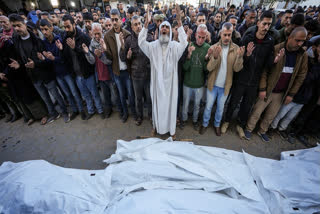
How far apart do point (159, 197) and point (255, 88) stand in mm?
2789

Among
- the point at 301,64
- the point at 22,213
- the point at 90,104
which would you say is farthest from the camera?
the point at 90,104

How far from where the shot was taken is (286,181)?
6.38 feet

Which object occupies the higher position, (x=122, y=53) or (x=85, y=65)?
(x=122, y=53)

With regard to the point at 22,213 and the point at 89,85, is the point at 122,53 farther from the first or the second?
the point at 22,213

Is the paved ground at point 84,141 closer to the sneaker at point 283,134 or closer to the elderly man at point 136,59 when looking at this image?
the sneaker at point 283,134

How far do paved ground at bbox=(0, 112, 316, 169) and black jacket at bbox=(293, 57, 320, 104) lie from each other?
102 cm

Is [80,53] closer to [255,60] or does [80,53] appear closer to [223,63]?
[223,63]

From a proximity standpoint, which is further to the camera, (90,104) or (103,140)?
(90,104)

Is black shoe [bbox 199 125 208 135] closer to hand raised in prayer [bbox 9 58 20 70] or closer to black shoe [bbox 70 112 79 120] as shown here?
black shoe [bbox 70 112 79 120]

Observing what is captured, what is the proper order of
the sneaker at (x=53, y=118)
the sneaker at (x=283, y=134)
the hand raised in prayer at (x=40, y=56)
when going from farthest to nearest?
the sneaker at (x=53, y=118) < the sneaker at (x=283, y=134) < the hand raised in prayer at (x=40, y=56)

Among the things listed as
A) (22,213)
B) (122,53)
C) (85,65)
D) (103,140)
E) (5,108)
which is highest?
(122,53)

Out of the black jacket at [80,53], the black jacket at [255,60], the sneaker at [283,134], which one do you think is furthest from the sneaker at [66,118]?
the sneaker at [283,134]

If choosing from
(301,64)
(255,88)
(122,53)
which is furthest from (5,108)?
(301,64)

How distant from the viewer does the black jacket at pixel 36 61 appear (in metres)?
3.27
